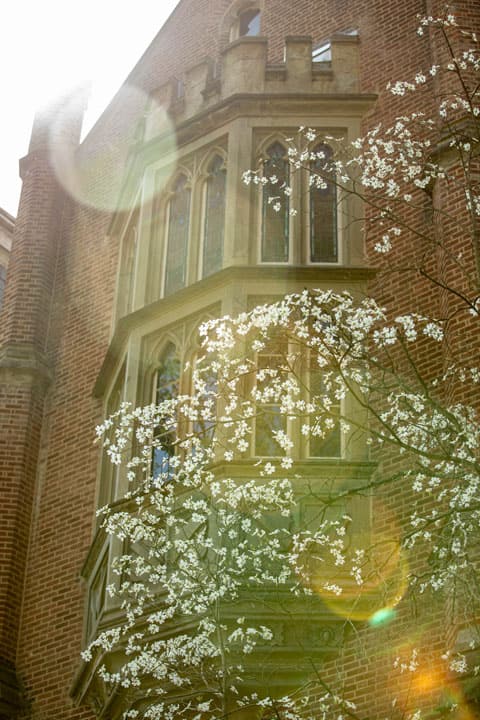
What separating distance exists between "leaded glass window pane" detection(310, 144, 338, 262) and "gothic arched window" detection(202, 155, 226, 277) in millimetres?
1080

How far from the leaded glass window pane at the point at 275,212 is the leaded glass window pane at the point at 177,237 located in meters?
1.06

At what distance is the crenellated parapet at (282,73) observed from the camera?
14.2 meters

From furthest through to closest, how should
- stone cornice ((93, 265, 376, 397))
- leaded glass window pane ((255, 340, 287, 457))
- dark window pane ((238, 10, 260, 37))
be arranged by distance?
dark window pane ((238, 10, 260, 37)) < stone cornice ((93, 265, 376, 397)) < leaded glass window pane ((255, 340, 287, 457))

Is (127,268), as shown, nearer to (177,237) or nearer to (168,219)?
(168,219)

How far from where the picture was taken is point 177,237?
14180 millimetres

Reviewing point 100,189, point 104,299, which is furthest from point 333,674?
point 100,189

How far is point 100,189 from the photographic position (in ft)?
58.4

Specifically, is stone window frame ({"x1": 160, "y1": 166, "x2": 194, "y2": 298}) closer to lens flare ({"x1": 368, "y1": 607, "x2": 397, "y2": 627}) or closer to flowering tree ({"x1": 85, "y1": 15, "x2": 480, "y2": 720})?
flowering tree ({"x1": 85, "y1": 15, "x2": 480, "y2": 720})

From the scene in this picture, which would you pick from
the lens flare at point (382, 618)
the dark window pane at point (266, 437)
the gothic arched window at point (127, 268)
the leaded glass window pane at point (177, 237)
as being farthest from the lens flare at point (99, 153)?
the lens flare at point (382, 618)

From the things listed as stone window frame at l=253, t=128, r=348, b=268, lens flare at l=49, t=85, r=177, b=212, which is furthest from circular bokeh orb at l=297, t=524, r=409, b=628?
lens flare at l=49, t=85, r=177, b=212

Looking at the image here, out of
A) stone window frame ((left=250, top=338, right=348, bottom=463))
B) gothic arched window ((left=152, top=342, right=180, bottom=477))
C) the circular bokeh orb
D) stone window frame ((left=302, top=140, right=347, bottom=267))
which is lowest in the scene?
the circular bokeh orb

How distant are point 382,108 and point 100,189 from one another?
5.11 m

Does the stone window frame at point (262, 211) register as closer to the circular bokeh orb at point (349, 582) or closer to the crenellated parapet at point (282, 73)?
the crenellated parapet at point (282, 73)

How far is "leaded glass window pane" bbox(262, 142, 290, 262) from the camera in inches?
525
